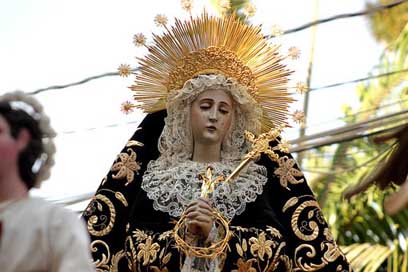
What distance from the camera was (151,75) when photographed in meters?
8.80

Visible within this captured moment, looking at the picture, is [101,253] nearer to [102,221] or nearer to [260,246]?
[102,221]

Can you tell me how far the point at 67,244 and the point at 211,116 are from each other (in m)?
3.14

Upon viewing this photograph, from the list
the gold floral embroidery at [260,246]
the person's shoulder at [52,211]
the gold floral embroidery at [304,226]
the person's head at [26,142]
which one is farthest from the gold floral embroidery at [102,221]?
the person's shoulder at [52,211]

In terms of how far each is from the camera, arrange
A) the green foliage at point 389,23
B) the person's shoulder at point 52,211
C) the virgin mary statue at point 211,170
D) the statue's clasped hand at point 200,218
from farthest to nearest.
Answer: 1. the green foliage at point 389,23
2. the virgin mary statue at point 211,170
3. the statue's clasped hand at point 200,218
4. the person's shoulder at point 52,211

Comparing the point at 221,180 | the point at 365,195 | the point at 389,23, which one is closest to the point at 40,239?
the point at 221,180

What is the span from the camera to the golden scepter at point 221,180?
7949 mm

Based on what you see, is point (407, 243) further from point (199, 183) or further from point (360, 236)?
point (199, 183)

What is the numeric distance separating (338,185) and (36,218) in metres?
10.7

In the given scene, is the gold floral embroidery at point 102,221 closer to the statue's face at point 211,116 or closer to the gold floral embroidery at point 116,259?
the gold floral embroidery at point 116,259

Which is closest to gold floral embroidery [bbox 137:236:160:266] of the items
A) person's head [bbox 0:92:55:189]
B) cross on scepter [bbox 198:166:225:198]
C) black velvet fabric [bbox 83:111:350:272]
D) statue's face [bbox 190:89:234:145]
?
black velvet fabric [bbox 83:111:350:272]

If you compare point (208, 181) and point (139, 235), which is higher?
point (208, 181)

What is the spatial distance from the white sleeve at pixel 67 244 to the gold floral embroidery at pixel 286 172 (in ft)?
10.5

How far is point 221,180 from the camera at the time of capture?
8.34 metres

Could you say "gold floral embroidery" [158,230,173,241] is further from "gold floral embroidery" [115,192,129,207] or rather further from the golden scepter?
"gold floral embroidery" [115,192,129,207]
